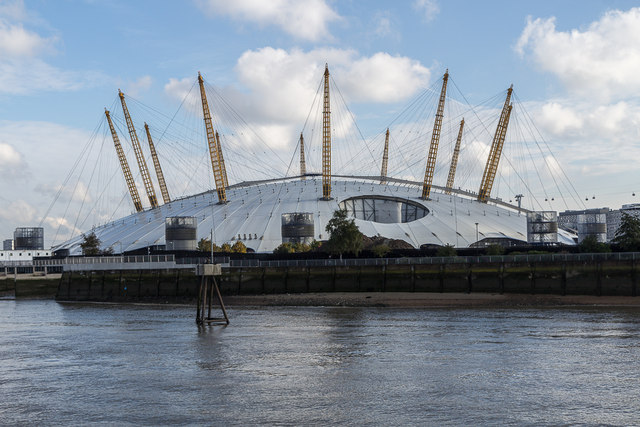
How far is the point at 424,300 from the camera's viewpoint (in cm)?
7694

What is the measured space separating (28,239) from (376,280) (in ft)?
415

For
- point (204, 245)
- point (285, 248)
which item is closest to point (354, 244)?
point (285, 248)

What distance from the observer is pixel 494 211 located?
142m

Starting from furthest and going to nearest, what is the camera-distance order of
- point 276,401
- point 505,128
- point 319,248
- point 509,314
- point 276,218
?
point 505,128, point 276,218, point 319,248, point 509,314, point 276,401

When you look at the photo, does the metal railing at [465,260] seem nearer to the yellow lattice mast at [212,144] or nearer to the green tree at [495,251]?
the green tree at [495,251]

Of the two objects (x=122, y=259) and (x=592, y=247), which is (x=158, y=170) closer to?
(x=122, y=259)

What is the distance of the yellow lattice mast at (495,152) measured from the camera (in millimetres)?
156625

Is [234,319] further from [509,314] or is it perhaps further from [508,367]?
[508,367]

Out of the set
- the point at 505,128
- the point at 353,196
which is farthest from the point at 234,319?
the point at 505,128

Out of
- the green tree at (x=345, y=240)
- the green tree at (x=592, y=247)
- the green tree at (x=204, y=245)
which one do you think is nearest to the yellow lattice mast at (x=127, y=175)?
the green tree at (x=204, y=245)

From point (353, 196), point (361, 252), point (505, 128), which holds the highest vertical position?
point (505, 128)

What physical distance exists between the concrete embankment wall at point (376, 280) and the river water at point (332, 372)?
50.2ft

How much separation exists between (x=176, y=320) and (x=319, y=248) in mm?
48777

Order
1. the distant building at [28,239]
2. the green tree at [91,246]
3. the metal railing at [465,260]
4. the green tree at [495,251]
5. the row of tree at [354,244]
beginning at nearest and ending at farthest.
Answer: the metal railing at [465,260]
the green tree at [495,251]
the row of tree at [354,244]
the green tree at [91,246]
the distant building at [28,239]
